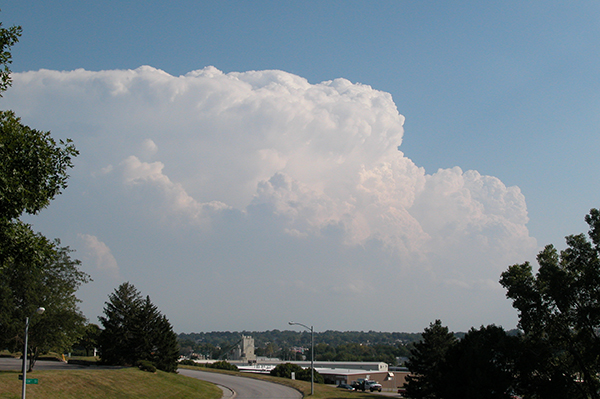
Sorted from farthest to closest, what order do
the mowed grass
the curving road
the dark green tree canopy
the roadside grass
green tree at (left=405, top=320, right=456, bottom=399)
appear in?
the roadside grass → the curving road → green tree at (left=405, top=320, right=456, bottom=399) → the mowed grass → the dark green tree canopy

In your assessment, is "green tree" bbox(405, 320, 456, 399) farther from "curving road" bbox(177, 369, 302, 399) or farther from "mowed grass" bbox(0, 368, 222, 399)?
"mowed grass" bbox(0, 368, 222, 399)

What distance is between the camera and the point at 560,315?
117 feet

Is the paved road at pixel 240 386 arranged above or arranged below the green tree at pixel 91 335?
below

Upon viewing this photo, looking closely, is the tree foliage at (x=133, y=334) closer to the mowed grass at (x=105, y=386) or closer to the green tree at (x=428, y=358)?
the mowed grass at (x=105, y=386)

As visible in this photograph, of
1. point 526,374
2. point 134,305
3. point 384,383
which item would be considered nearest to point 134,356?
point 134,305

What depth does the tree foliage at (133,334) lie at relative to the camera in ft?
178

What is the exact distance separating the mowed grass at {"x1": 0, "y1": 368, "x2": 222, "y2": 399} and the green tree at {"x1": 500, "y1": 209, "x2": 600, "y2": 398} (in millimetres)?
30306

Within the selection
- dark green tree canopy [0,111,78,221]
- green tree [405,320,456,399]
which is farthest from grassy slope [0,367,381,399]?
dark green tree canopy [0,111,78,221]

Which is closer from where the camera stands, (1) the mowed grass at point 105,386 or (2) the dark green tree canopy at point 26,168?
(2) the dark green tree canopy at point 26,168

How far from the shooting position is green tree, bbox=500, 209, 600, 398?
33844 mm

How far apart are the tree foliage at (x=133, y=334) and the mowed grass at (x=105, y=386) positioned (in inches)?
185

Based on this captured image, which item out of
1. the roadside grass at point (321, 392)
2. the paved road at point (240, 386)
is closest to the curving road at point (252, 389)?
the paved road at point (240, 386)

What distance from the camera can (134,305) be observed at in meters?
57.8

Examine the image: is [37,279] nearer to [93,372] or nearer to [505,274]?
[93,372]
